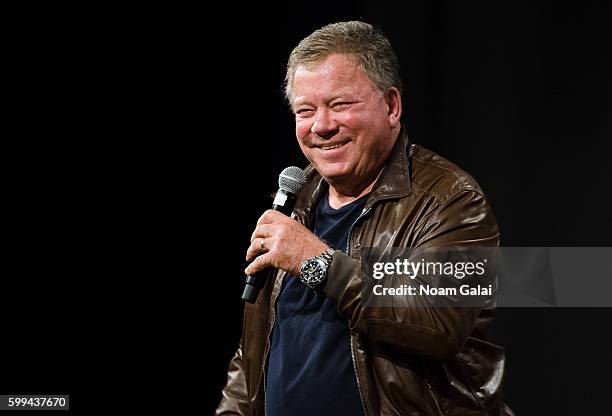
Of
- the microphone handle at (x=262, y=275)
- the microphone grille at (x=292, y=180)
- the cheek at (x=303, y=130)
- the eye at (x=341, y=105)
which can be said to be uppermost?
the eye at (x=341, y=105)

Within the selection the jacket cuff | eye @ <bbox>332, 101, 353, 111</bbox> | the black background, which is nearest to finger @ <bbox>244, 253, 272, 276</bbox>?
the jacket cuff

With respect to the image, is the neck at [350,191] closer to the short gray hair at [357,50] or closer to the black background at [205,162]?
the short gray hair at [357,50]

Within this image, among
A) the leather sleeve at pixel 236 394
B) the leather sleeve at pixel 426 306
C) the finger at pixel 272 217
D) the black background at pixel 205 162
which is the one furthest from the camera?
the black background at pixel 205 162

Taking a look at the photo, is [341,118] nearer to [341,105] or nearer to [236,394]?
[341,105]

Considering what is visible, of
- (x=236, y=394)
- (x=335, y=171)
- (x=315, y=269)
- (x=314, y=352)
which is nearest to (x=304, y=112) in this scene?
(x=335, y=171)

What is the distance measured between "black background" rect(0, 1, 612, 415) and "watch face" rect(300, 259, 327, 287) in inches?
48.5

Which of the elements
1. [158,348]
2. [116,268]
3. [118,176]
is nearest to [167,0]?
[118,176]

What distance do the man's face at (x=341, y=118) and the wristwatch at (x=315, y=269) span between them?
0.26m

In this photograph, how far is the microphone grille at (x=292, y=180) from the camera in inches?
74.0

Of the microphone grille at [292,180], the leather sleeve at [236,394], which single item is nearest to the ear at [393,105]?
the microphone grille at [292,180]

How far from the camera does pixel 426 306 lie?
5.31 feet

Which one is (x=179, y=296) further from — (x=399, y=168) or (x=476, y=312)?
(x=476, y=312)

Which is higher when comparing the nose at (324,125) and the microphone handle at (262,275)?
the nose at (324,125)

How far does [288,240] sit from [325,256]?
0.26 ft
